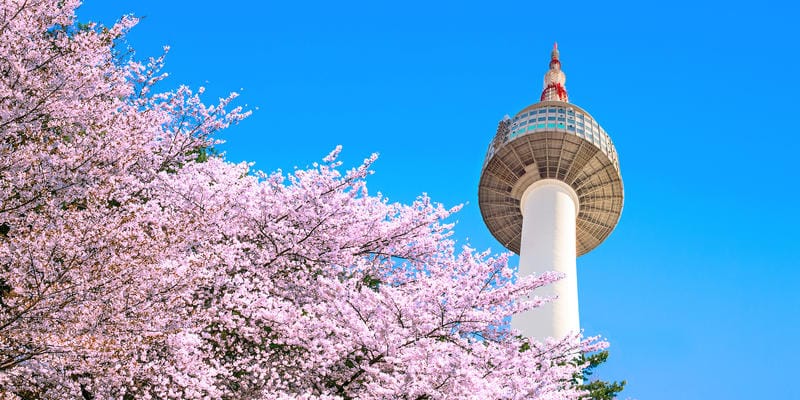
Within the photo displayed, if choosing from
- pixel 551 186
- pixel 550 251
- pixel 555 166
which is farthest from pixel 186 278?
pixel 555 166

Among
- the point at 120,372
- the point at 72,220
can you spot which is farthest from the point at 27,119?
the point at 120,372

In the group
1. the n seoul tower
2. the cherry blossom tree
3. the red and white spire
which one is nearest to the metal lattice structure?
the n seoul tower

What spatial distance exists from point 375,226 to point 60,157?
5.21m

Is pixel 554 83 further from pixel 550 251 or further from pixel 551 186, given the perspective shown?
pixel 550 251

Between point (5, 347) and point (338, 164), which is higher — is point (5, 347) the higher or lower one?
the lower one

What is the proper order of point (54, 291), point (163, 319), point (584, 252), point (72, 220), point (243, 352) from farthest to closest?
point (584, 252)
point (243, 352)
point (163, 319)
point (72, 220)
point (54, 291)

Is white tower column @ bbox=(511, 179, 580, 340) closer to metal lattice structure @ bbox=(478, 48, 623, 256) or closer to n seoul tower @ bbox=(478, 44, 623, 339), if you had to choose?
n seoul tower @ bbox=(478, 44, 623, 339)

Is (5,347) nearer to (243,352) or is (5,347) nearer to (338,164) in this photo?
(243,352)

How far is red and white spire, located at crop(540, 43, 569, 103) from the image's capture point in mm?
48438

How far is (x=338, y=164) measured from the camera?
10.9 metres

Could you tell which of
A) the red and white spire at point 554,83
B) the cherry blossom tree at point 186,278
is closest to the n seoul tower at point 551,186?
the red and white spire at point 554,83

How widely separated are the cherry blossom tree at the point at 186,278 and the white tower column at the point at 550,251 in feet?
73.5

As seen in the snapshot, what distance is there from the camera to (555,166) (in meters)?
41.3

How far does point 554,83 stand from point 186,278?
148 ft
